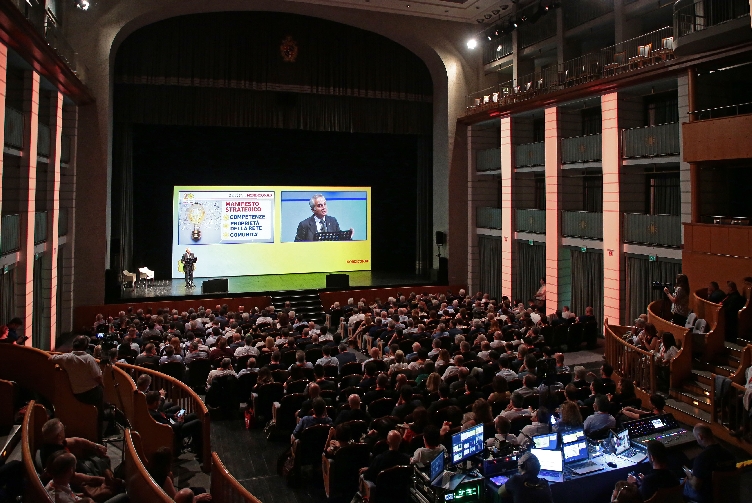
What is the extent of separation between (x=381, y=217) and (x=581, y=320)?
1175 centimetres

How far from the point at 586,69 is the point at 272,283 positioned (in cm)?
1254

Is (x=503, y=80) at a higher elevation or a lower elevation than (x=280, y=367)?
higher

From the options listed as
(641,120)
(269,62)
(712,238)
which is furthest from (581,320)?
(269,62)

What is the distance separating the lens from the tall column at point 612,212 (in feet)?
57.5

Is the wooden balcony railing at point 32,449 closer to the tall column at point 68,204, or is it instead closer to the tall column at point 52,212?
the tall column at point 52,212

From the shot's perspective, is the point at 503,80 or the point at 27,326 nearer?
the point at 27,326

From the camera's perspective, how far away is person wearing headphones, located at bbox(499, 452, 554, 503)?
5773mm

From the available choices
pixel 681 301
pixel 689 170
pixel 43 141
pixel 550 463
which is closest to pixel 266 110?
pixel 43 141

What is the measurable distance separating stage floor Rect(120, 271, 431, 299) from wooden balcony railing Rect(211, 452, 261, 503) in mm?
14366

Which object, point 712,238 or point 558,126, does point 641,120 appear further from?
point 712,238

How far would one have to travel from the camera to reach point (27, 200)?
14.7 metres

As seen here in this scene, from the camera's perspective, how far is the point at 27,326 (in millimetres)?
14688

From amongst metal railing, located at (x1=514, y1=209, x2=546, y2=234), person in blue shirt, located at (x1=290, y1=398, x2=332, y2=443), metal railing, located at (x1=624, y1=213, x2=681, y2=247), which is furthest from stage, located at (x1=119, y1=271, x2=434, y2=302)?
person in blue shirt, located at (x1=290, y1=398, x2=332, y2=443)

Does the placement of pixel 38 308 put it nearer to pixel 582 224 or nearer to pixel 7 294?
pixel 7 294
